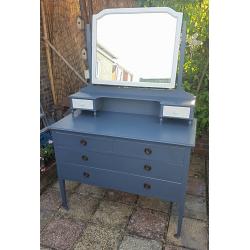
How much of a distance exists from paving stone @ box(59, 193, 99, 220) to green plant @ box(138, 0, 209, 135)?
1616mm

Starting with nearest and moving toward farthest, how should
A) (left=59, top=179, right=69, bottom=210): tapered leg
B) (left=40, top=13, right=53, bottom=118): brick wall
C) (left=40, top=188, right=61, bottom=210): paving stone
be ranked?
(left=59, top=179, right=69, bottom=210): tapered leg < (left=40, top=188, right=61, bottom=210): paving stone < (left=40, top=13, right=53, bottom=118): brick wall

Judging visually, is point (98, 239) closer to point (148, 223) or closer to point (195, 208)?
point (148, 223)

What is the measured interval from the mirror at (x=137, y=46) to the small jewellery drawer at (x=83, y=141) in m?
0.61

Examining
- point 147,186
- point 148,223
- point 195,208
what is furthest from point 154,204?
point 147,186

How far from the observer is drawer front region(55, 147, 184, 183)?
181cm

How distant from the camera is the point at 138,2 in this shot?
9.70ft

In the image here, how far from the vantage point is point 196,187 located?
259 cm

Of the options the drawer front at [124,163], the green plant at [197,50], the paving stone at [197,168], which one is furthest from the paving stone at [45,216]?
the green plant at [197,50]

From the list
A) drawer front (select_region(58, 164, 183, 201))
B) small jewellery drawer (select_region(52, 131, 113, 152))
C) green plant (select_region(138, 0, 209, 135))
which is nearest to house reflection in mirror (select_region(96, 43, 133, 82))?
small jewellery drawer (select_region(52, 131, 113, 152))

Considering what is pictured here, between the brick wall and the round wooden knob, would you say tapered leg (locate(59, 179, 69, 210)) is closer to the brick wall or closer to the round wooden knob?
the round wooden knob

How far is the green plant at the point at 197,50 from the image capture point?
2.68 meters

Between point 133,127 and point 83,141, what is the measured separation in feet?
1.45
